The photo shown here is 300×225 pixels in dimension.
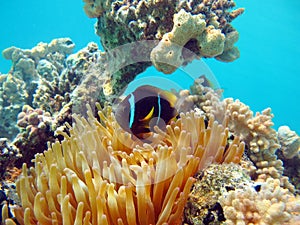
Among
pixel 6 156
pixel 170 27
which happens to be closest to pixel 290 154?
pixel 170 27

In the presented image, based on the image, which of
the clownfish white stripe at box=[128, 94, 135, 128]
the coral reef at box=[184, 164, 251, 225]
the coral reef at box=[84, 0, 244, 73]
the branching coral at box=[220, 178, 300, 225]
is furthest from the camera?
the coral reef at box=[84, 0, 244, 73]

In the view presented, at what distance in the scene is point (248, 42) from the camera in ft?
192

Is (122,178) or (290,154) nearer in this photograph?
(122,178)

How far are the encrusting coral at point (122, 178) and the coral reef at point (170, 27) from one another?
1.14 m

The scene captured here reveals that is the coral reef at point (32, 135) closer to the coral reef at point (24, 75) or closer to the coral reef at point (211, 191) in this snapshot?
the coral reef at point (24, 75)

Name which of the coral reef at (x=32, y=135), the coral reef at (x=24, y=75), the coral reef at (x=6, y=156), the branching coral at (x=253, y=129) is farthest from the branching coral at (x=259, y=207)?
the coral reef at (x=24, y=75)

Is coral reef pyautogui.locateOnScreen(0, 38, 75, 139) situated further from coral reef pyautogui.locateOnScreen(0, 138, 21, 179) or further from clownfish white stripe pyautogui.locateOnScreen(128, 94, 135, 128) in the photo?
clownfish white stripe pyautogui.locateOnScreen(128, 94, 135, 128)

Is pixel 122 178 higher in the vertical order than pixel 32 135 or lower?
lower

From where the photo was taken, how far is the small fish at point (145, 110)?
180cm

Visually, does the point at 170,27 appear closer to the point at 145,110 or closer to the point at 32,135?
the point at 145,110

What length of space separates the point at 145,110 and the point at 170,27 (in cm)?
182

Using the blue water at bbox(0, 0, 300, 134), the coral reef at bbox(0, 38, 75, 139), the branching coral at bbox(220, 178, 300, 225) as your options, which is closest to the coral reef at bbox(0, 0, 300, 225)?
the branching coral at bbox(220, 178, 300, 225)

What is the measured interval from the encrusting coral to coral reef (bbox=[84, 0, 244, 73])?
44.7 inches

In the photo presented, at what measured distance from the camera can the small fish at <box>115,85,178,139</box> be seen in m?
1.80
